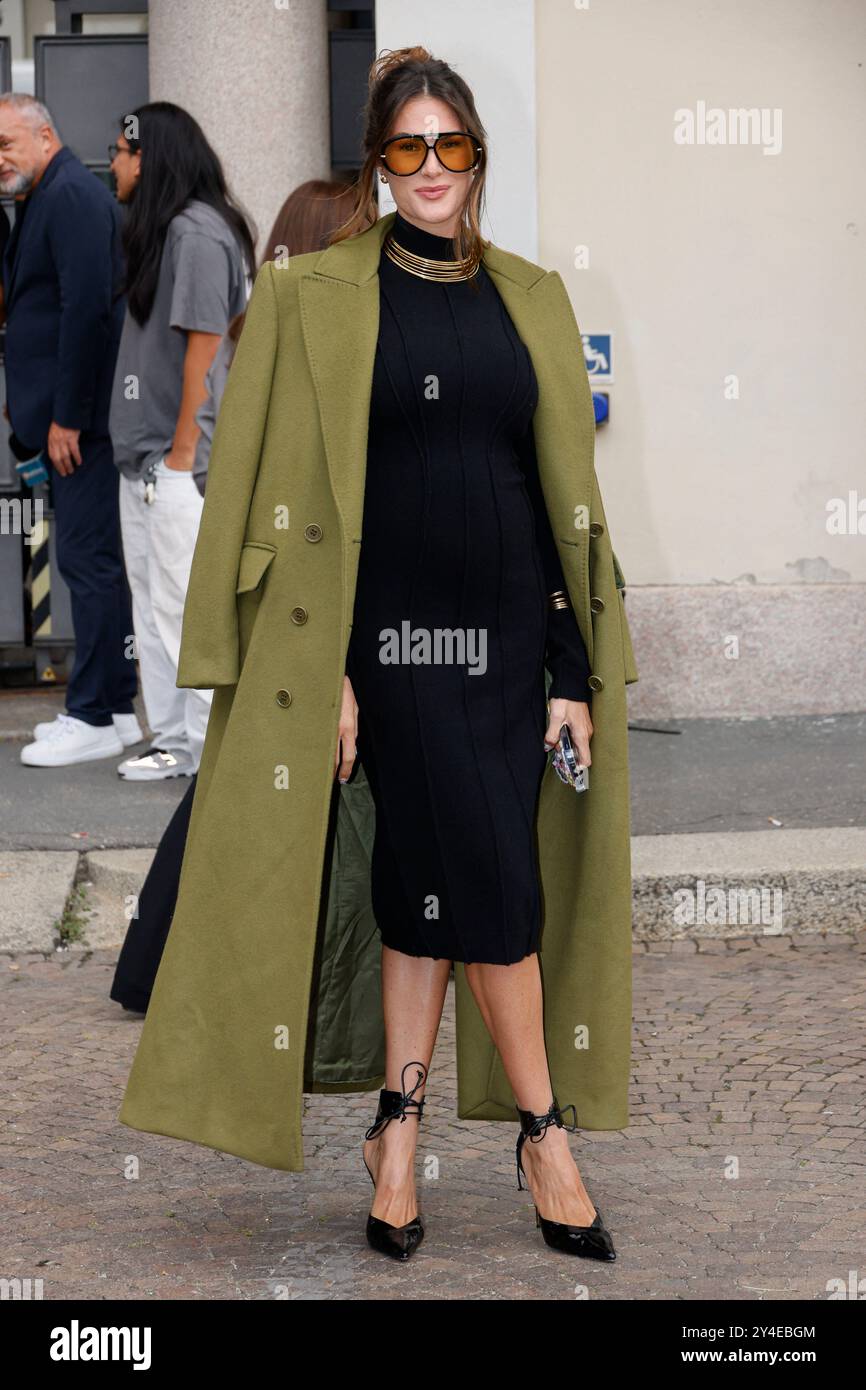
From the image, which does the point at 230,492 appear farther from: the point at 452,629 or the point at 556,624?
the point at 556,624

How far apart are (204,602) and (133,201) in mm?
3458

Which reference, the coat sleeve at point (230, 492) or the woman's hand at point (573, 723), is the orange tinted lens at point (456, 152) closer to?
the coat sleeve at point (230, 492)

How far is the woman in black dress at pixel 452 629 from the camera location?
3441 mm

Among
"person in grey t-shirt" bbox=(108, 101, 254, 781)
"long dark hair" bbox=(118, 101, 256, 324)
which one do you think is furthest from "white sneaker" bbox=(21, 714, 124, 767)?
"long dark hair" bbox=(118, 101, 256, 324)

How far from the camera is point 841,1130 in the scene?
4.17m

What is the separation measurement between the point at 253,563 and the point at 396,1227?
1223 millimetres

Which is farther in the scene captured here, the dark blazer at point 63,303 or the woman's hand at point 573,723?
the dark blazer at point 63,303

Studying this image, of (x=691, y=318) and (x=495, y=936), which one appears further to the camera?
(x=691, y=318)

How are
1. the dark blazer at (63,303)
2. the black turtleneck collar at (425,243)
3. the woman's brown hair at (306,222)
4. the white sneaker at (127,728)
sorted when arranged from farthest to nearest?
the white sneaker at (127,728)
the dark blazer at (63,303)
the woman's brown hair at (306,222)
the black turtleneck collar at (425,243)

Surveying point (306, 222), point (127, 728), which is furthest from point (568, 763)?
point (127, 728)

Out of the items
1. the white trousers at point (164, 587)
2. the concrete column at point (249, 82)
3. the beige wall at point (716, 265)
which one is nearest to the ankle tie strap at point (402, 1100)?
the white trousers at point (164, 587)

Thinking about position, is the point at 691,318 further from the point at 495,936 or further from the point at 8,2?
the point at 495,936

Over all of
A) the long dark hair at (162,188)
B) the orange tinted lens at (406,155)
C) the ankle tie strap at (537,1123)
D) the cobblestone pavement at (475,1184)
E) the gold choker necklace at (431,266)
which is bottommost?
the cobblestone pavement at (475,1184)

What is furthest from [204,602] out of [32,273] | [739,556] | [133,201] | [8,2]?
[8,2]
